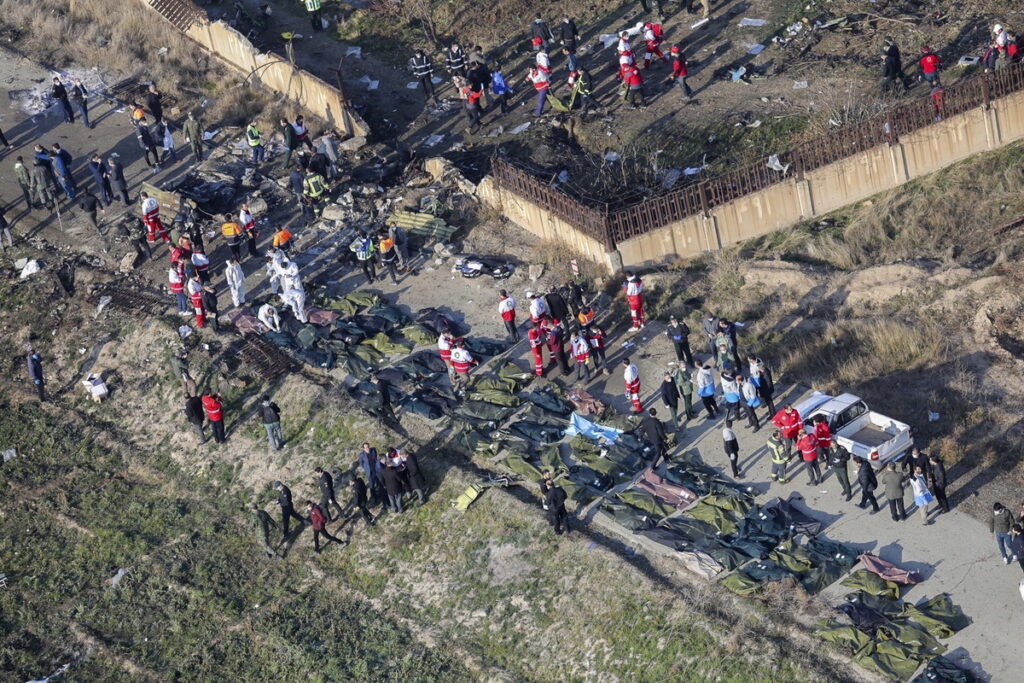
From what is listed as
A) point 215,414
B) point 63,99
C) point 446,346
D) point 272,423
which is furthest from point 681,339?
point 63,99

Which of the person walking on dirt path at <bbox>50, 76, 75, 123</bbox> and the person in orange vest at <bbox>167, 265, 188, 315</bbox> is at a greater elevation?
the person walking on dirt path at <bbox>50, 76, 75, 123</bbox>

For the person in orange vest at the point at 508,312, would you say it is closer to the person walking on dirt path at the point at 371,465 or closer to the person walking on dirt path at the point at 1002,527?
the person walking on dirt path at the point at 371,465

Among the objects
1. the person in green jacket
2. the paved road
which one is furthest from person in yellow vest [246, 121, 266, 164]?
the paved road

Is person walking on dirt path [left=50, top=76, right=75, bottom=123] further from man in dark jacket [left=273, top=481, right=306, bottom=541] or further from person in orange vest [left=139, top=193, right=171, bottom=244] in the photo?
man in dark jacket [left=273, top=481, right=306, bottom=541]

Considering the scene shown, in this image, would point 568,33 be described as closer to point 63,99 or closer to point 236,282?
point 236,282

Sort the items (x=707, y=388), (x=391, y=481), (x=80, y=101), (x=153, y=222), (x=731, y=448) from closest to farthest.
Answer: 1. (x=731, y=448)
2. (x=707, y=388)
3. (x=391, y=481)
4. (x=153, y=222)
5. (x=80, y=101)
